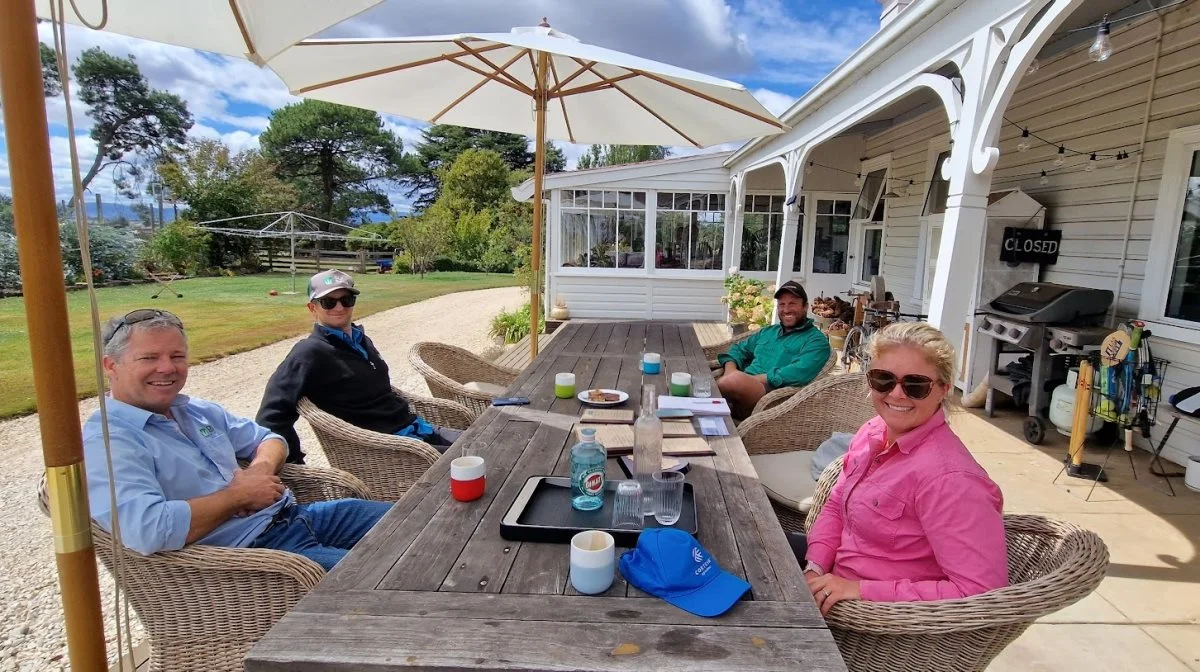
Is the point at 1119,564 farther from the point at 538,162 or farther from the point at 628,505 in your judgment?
the point at 538,162

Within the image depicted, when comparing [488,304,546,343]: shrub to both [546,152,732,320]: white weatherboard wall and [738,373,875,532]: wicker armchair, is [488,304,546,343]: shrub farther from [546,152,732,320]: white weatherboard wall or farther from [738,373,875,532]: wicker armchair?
[738,373,875,532]: wicker armchair

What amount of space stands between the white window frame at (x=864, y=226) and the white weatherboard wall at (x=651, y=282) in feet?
5.75

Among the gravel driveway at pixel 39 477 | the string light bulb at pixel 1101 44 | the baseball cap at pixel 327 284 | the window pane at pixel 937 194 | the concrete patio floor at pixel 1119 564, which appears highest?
the string light bulb at pixel 1101 44

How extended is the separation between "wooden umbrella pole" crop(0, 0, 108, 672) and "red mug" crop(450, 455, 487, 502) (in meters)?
0.66

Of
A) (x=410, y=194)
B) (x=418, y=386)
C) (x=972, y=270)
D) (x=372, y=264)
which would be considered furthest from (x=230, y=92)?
(x=972, y=270)

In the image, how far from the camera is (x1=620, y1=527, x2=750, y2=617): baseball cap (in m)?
1.02

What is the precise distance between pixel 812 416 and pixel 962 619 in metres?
1.44

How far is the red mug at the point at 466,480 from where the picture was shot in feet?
4.61

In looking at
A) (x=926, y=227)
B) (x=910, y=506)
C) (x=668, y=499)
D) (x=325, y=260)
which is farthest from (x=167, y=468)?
(x=325, y=260)

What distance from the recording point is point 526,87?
3.50m

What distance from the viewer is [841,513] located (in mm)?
1439

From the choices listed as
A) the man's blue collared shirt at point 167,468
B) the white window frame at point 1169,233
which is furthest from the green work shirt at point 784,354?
the man's blue collared shirt at point 167,468

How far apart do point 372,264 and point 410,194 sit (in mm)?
15165

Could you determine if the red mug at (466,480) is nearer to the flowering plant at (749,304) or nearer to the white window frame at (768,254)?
the flowering plant at (749,304)
